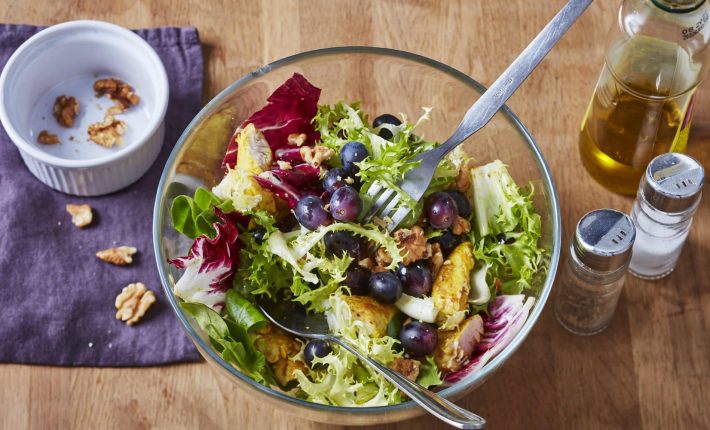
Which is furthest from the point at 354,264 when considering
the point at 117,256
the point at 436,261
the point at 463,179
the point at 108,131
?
the point at 108,131

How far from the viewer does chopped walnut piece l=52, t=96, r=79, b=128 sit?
7.00ft

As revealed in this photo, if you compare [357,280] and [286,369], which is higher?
[357,280]

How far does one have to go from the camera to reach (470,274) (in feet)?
5.82

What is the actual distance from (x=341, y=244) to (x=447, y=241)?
0.19 metres

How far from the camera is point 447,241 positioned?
1777 mm

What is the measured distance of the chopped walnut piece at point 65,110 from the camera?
84.0 inches

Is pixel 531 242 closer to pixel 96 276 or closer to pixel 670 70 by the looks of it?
pixel 670 70

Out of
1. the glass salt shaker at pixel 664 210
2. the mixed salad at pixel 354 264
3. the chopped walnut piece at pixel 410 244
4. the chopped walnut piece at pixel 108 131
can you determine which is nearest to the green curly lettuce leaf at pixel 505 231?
the mixed salad at pixel 354 264

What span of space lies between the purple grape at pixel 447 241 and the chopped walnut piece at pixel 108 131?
71cm

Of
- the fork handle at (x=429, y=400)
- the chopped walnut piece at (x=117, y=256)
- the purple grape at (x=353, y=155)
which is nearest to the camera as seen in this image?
the fork handle at (x=429, y=400)

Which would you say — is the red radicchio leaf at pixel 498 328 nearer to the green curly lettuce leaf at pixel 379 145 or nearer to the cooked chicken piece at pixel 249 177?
the green curly lettuce leaf at pixel 379 145

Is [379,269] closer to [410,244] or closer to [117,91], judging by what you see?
[410,244]

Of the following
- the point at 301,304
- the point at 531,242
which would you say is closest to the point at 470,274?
the point at 531,242

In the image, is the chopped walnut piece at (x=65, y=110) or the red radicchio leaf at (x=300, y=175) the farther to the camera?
the chopped walnut piece at (x=65, y=110)
